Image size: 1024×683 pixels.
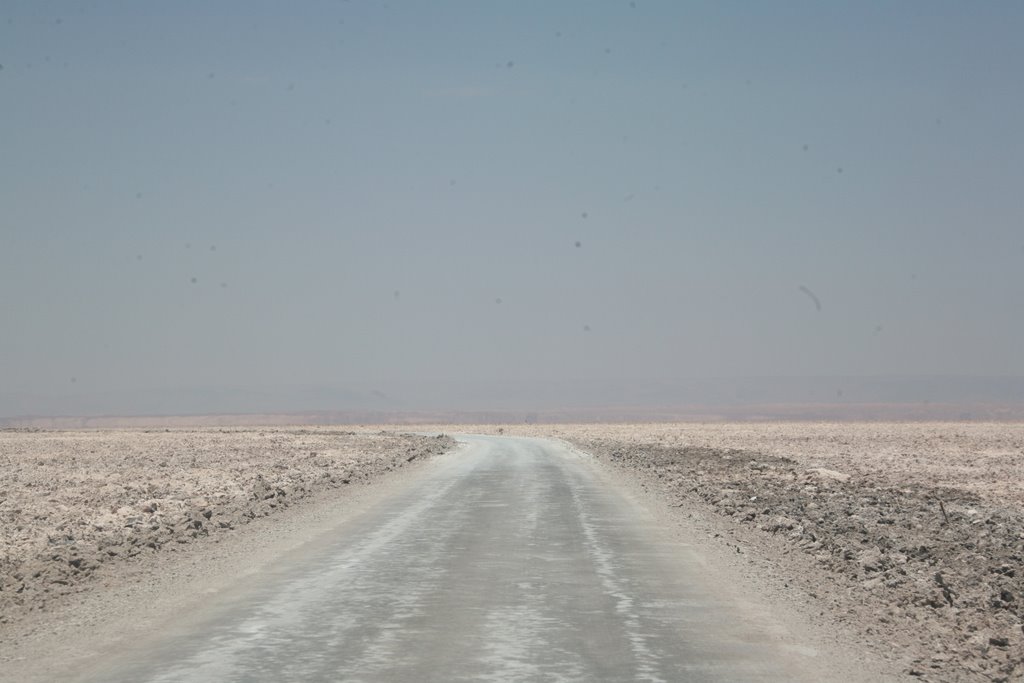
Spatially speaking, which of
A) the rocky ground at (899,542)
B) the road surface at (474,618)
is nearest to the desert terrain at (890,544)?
the rocky ground at (899,542)

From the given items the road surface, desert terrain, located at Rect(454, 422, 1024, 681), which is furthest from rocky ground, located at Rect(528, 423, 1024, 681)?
the road surface

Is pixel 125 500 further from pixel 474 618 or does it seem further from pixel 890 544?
pixel 890 544

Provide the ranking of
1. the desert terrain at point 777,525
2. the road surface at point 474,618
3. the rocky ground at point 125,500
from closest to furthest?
the road surface at point 474,618
the desert terrain at point 777,525
the rocky ground at point 125,500

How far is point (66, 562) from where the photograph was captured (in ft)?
51.5

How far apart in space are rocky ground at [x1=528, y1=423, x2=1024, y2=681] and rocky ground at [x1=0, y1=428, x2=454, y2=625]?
9.14 meters

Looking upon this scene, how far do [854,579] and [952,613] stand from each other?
246 centimetres

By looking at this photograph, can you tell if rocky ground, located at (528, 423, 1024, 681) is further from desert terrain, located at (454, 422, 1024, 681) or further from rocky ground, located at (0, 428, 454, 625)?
rocky ground, located at (0, 428, 454, 625)

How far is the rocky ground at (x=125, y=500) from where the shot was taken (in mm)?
15305

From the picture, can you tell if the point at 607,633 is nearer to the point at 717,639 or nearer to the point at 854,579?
the point at 717,639

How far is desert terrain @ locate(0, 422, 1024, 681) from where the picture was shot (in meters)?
11.6

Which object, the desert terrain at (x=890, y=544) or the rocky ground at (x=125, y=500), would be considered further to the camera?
the rocky ground at (x=125, y=500)

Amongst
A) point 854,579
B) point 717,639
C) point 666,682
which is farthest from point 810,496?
point 666,682

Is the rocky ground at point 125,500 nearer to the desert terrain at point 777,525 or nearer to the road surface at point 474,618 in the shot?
the desert terrain at point 777,525

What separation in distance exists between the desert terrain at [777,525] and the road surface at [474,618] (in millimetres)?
1388
